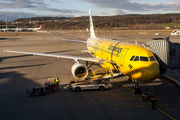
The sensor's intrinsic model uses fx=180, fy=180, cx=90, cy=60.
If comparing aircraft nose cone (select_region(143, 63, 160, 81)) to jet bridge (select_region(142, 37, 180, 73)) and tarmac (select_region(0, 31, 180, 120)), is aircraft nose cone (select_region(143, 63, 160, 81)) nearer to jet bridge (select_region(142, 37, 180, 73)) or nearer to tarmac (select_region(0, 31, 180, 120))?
jet bridge (select_region(142, 37, 180, 73))

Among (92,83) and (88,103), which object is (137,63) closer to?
(88,103)

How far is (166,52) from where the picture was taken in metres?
17.2

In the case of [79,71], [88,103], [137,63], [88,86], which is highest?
[137,63]

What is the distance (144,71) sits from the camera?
49.6 ft

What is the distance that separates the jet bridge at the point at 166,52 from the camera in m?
17.0

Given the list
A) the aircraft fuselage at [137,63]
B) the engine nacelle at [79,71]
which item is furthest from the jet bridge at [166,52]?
the engine nacelle at [79,71]

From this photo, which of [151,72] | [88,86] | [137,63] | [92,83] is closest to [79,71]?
[92,83]

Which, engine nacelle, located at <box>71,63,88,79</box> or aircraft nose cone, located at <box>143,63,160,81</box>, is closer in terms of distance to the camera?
aircraft nose cone, located at <box>143,63,160,81</box>

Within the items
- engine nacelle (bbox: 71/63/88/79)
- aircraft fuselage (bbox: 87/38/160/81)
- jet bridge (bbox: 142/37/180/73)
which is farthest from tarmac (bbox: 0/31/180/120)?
jet bridge (bbox: 142/37/180/73)

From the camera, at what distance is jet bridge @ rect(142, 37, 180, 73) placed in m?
17.0

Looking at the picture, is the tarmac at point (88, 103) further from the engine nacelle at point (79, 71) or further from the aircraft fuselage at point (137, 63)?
the aircraft fuselage at point (137, 63)

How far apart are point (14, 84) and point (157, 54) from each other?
16.0 metres

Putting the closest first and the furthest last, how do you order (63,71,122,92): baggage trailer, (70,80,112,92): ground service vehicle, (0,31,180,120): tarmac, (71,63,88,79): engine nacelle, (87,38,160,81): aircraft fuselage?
(0,31,180,120): tarmac, (87,38,160,81): aircraft fuselage, (70,80,112,92): ground service vehicle, (63,71,122,92): baggage trailer, (71,63,88,79): engine nacelle

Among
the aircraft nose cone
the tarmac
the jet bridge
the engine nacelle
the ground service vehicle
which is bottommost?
the tarmac
